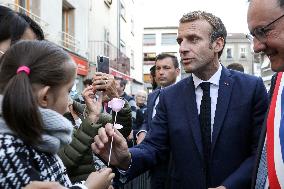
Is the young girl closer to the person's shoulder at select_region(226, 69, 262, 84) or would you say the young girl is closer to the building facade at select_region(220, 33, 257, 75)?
the person's shoulder at select_region(226, 69, 262, 84)

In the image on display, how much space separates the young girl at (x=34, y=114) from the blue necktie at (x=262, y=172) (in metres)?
0.73

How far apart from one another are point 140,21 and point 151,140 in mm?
33420

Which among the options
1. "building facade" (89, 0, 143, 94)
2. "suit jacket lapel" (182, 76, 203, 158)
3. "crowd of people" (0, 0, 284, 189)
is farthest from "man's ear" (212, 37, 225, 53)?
"building facade" (89, 0, 143, 94)

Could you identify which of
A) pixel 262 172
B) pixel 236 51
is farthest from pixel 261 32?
pixel 236 51

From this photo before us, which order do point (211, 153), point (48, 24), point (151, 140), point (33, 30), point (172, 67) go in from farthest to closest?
1. point (48, 24)
2. point (172, 67)
3. point (151, 140)
4. point (211, 153)
5. point (33, 30)

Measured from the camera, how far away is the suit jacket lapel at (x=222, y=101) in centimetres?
255

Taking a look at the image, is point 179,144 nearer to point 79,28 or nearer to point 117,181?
point 117,181

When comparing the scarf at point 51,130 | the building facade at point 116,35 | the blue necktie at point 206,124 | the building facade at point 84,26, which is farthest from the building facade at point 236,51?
the scarf at point 51,130

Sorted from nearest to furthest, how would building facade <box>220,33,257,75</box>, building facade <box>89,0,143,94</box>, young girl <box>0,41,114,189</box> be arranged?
young girl <box>0,41,114,189</box> → building facade <box>89,0,143,94</box> → building facade <box>220,33,257,75</box>

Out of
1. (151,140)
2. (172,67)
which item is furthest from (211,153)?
(172,67)

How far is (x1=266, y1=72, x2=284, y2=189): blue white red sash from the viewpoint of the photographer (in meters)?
1.76

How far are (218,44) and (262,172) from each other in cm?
126

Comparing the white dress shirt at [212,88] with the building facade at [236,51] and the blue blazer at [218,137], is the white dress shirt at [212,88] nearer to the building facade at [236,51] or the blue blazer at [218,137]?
the blue blazer at [218,137]

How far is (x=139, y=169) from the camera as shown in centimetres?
251
